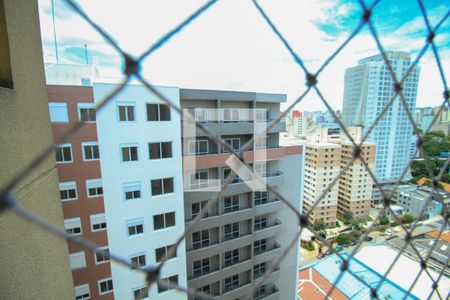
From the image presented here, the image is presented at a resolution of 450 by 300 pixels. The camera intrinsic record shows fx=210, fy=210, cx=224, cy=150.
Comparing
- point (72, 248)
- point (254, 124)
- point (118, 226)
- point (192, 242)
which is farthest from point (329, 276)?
point (72, 248)

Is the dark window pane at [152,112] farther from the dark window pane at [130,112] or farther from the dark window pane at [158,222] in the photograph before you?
the dark window pane at [158,222]

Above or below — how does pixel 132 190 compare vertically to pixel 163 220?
above

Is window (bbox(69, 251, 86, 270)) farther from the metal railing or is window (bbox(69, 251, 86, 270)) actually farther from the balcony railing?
the metal railing

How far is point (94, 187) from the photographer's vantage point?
105 inches

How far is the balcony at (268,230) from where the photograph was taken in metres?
3.66

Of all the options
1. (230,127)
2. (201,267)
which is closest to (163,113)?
(230,127)

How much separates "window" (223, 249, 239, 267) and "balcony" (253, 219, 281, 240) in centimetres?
45

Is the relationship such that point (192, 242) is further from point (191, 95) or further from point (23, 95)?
point (23, 95)

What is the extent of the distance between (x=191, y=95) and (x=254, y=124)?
1.12 m

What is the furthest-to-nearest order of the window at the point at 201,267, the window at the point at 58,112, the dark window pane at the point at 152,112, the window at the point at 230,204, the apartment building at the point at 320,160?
1. the apartment building at the point at 320,160
2. the window at the point at 230,204
3. the window at the point at 201,267
4. the dark window pane at the point at 152,112
5. the window at the point at 58,112

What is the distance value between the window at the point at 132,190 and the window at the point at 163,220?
0.41 metres

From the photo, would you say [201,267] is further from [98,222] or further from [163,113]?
[163,113]

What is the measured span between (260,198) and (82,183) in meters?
2.72

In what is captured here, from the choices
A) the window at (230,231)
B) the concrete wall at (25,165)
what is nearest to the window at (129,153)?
the window at (230,231)
